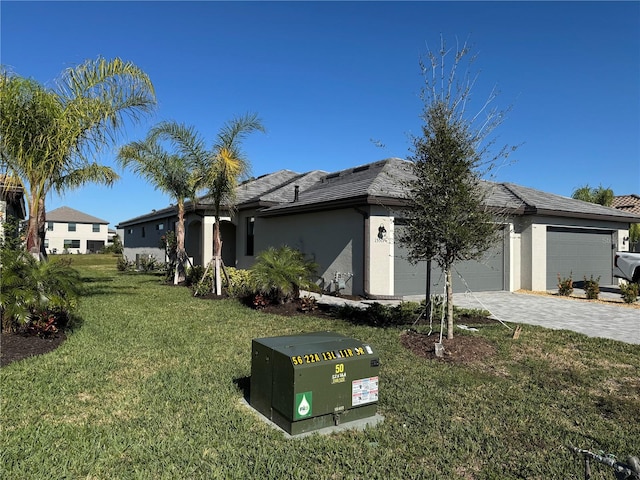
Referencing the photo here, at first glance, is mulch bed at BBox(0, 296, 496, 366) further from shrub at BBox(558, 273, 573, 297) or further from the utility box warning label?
shrub at BBox(558, 273, 573, 297)

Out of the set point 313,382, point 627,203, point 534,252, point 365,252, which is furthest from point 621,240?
point 313,382

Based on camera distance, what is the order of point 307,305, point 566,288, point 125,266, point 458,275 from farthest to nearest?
point 125,266
point 566,288
point 458,275
point 307,305

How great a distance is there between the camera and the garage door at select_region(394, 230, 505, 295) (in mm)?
13336

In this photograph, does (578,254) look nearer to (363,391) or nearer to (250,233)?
(250,233)

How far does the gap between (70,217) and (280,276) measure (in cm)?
6307

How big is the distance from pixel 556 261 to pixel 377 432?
14.9 m

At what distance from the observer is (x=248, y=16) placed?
34.0 feet

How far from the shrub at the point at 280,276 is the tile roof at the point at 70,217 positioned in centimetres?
6119

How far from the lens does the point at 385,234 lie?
1259cm

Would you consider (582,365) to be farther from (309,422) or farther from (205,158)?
(205,158)

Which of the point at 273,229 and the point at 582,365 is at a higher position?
the point at 273,229

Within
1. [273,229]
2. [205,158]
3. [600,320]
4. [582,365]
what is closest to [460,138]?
[582,365]

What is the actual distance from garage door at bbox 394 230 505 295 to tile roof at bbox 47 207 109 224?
202ft

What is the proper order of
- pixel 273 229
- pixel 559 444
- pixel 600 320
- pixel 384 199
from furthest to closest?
pixel 273 229, pixel 384 199, pixel 600 320, pixel 559 444
